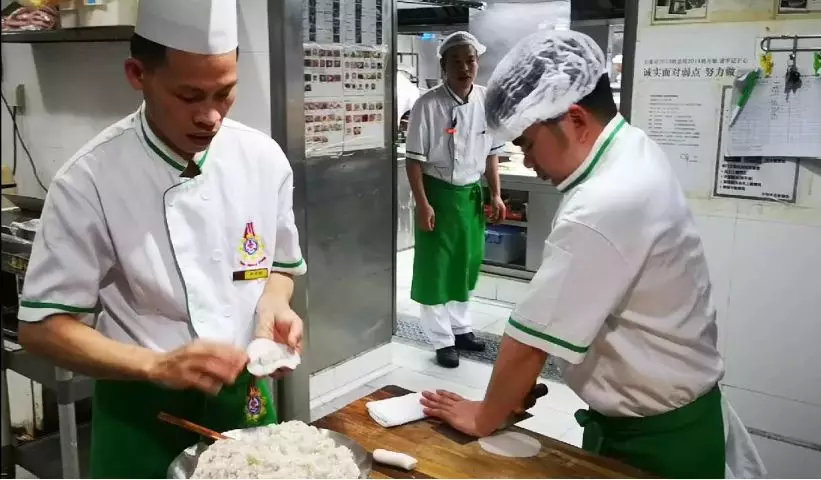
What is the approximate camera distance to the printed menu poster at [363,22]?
3184 mm

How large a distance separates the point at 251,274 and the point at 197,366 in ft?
1.06

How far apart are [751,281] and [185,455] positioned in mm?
1971

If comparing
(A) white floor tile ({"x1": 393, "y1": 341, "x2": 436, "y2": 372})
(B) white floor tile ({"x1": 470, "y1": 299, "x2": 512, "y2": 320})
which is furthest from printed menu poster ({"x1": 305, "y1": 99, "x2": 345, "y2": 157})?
(B) white floor tile ({"x1": 470, "y1": 299, "x2": 512, "y2": 320})

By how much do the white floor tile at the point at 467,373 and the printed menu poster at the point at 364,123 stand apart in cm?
127

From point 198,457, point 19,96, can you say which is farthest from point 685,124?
point 19,96

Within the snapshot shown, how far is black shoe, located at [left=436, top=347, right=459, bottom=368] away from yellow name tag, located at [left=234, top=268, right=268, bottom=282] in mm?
2510

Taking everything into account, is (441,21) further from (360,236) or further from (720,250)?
(720,250)

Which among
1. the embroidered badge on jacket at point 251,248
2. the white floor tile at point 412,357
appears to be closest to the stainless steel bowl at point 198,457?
the embroidered badge on jacket at point 251,248

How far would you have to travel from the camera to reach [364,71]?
3.34 metres

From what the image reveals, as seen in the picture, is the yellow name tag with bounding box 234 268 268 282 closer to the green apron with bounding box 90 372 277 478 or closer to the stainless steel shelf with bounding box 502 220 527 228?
the green apron with bounding box 90 372 277 478

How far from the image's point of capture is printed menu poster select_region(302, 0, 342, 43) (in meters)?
2.94

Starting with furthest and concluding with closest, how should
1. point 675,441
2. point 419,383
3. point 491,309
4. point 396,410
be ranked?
point 491,309 → point 419,383 → point 396,410 → point 675,441

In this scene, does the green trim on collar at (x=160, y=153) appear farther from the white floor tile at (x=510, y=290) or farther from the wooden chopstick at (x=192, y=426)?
the white floor tile at (x=510, y=290)

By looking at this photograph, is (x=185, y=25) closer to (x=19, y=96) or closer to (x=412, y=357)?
(x=19, y=96)
